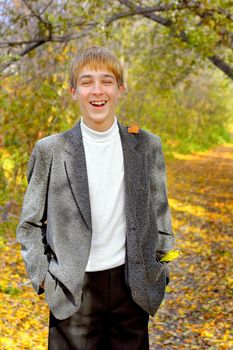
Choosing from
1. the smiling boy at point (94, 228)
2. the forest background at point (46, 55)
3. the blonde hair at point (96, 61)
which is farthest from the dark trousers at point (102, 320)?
the forest background at point (46, 55)

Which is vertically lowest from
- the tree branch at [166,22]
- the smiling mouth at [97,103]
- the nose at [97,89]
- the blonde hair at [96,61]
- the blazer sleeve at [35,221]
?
the blazer sleeve at [35,221]

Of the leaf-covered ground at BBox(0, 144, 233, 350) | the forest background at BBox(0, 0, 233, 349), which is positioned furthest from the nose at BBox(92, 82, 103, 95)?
the forest background at BBox(0, 0, 233, 349)

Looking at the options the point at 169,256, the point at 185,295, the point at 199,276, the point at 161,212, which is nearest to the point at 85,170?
the point at 161,212

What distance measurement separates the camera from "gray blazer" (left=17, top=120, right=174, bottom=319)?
2287 millimetres

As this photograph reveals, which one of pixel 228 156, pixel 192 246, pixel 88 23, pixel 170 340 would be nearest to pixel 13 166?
pixel 88 23

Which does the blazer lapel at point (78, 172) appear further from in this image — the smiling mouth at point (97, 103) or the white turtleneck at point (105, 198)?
the smiling mouth at point (97, 103)

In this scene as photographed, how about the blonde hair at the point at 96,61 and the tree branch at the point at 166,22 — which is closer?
the blonde hair at the point at 96,61

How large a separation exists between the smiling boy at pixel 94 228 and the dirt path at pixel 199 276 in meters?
2.58

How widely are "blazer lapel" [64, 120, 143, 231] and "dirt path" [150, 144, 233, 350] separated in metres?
2.80

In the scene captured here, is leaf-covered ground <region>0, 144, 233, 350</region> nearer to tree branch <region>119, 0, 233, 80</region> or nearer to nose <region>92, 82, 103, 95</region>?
nose <region>92, 82, 103, 95</region>

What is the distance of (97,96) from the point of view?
7.73 ft

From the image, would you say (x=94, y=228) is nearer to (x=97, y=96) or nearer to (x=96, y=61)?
(x=97, y=96)

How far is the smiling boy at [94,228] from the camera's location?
7.55ft

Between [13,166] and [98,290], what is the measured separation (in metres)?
6.15
